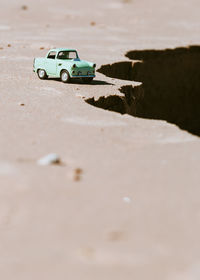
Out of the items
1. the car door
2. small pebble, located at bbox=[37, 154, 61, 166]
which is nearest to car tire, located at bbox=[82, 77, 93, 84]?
the car door

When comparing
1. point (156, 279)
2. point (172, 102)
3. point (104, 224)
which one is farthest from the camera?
point (172, 102)

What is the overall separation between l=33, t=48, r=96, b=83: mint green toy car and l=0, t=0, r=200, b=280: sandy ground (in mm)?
402

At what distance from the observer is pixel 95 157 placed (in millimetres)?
5656

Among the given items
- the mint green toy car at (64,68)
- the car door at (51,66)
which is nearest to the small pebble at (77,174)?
the mint green toy car at (64,68)

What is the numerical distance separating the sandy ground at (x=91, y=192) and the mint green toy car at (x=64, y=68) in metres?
0.40

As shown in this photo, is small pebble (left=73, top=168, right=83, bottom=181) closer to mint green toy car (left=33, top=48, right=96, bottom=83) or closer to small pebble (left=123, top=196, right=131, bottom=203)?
small pebble (left=123, top=196, right=131, bottom=203)

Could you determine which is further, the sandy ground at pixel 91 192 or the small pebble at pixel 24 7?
the small pebble at pixel 24 7

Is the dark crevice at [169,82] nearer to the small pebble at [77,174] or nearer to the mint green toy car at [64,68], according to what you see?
the mint green toy car at [64,68]

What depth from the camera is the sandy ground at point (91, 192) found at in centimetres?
374

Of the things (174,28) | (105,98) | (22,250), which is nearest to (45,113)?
(105,98)

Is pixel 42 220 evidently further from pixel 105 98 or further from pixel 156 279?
pixel 105 98

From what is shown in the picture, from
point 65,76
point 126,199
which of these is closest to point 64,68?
point 65,76

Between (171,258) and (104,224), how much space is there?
0.66 metres

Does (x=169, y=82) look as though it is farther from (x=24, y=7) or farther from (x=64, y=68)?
(x=24, y=7)
